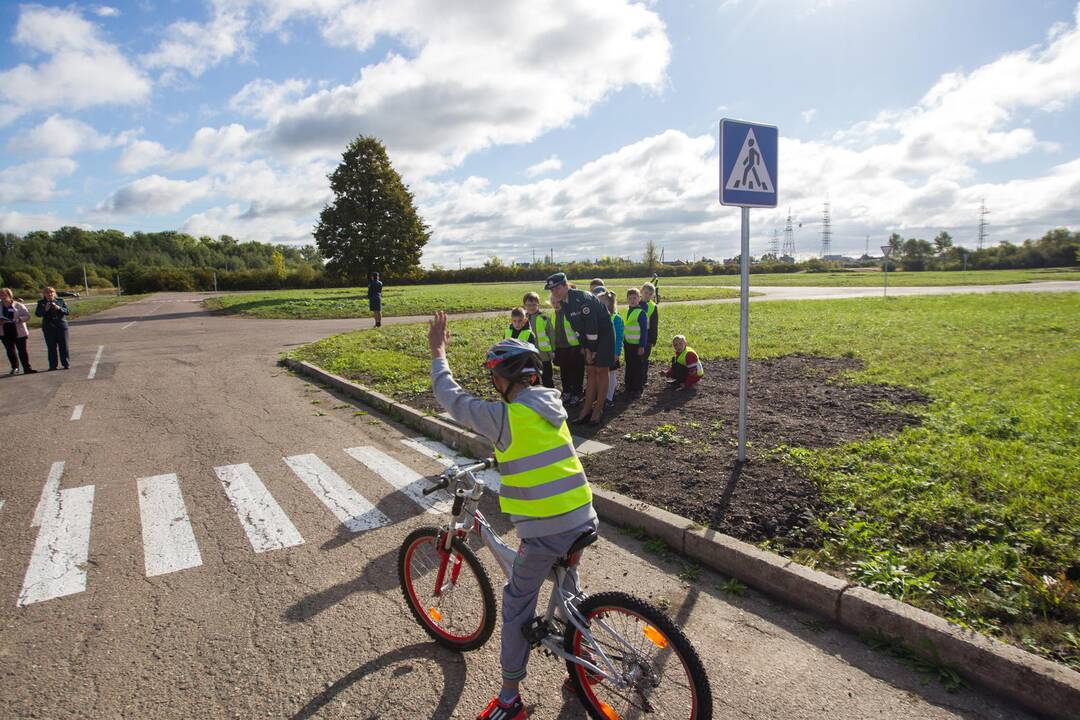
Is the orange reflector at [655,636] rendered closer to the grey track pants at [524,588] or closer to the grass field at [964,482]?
the grey track pants at [524,588]

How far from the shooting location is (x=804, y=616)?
12.2ft

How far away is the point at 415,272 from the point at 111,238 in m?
113

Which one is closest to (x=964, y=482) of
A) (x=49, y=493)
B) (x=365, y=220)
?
(x=49, y=493)

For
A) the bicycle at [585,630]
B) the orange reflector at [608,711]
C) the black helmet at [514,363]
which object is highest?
the black helmet at [514,363]

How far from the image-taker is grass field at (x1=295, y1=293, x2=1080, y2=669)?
3561 millimetres

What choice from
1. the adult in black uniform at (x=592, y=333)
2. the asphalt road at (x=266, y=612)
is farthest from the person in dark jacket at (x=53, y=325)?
the adult in black uniform at (x=592, y=333)

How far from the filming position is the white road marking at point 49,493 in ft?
17.5

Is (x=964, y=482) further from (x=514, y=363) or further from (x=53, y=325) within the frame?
(x=53, y=325)

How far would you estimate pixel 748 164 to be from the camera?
5457mm

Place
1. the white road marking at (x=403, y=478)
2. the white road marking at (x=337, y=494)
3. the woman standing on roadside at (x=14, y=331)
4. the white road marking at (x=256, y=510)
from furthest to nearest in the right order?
the woman standing on roadside at (x=14, y=331) → the white road marking at (x=403, y=478) → the white road marking at (x=337, y=494) → the white road marking at (x=256, y=510)

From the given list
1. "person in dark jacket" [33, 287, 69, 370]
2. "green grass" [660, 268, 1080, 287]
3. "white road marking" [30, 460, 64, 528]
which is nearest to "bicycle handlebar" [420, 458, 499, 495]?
"white road marking" [30, 460, 64, 528]

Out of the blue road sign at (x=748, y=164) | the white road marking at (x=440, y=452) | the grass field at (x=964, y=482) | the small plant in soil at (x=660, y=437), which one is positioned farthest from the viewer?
the small plant in soil at (x=660, y=437)

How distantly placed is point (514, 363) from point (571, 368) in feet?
19.8

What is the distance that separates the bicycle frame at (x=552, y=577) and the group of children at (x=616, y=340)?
4.60 metres
